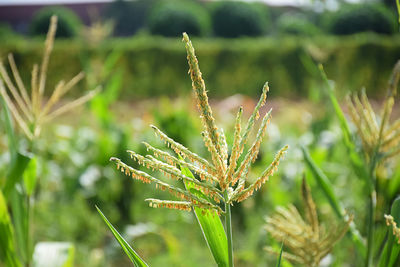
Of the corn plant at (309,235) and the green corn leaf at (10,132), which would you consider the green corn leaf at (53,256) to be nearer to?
the green corn leaf at (10,132)

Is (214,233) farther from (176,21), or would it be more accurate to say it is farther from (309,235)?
(176,21)

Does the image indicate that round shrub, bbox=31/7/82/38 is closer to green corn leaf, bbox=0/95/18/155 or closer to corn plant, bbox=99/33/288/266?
green corn leaf, bbox=0/95/18/155

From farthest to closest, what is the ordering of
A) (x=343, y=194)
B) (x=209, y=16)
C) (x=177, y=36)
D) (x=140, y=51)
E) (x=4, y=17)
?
(x=4, y=17)
(x=209, y=16)
(x=177, y=36)
(x=140, y=51)
(x=343, y=194)

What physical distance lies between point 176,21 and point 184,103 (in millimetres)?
10438

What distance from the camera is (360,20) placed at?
13086 mm

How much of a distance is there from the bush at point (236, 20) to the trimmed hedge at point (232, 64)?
3.95 meters

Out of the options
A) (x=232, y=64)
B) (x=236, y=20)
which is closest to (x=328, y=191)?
(x=232, y=64)

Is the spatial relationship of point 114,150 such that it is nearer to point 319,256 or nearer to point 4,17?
point 319,256

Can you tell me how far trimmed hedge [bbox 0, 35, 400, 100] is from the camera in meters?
10.5

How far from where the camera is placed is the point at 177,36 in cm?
1370

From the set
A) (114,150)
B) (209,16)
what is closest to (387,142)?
(114,150)

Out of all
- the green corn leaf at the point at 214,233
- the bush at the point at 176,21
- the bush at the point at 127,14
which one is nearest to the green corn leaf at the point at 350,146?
the green corn leaf at the point at 214,233

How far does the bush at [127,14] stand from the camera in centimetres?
2494

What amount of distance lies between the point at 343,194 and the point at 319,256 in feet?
5.73
